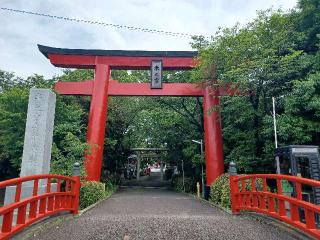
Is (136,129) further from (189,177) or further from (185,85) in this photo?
(185,85)

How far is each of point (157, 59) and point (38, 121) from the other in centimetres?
883

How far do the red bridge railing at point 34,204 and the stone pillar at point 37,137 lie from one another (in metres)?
0.65

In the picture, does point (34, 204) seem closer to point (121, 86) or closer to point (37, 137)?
point (37, 137)

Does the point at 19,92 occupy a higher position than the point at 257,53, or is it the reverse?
the point at 257,53

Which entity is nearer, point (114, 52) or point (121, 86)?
point (114, 52)

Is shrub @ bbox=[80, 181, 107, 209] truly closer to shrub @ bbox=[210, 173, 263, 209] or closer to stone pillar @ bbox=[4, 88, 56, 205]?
stone pillar @ bbox=[4, 88, 56, 205]

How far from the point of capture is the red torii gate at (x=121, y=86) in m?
15.5

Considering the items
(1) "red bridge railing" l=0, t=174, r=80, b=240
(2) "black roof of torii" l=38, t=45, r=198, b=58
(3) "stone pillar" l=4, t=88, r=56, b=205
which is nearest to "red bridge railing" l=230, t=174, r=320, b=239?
(1) "red bridge railing" l=0, t=174, r=80, b=240

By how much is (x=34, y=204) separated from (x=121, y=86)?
37.6ft

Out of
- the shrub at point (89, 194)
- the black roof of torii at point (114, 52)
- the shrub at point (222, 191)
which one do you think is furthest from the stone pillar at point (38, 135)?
the black roof of torii at point (114, 52)

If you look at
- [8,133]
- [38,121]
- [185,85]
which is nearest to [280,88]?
[185,85]

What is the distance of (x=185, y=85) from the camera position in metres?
16.2

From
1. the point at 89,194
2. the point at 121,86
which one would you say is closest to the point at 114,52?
the point at 121,86

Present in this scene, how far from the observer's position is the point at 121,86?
53.6ft
